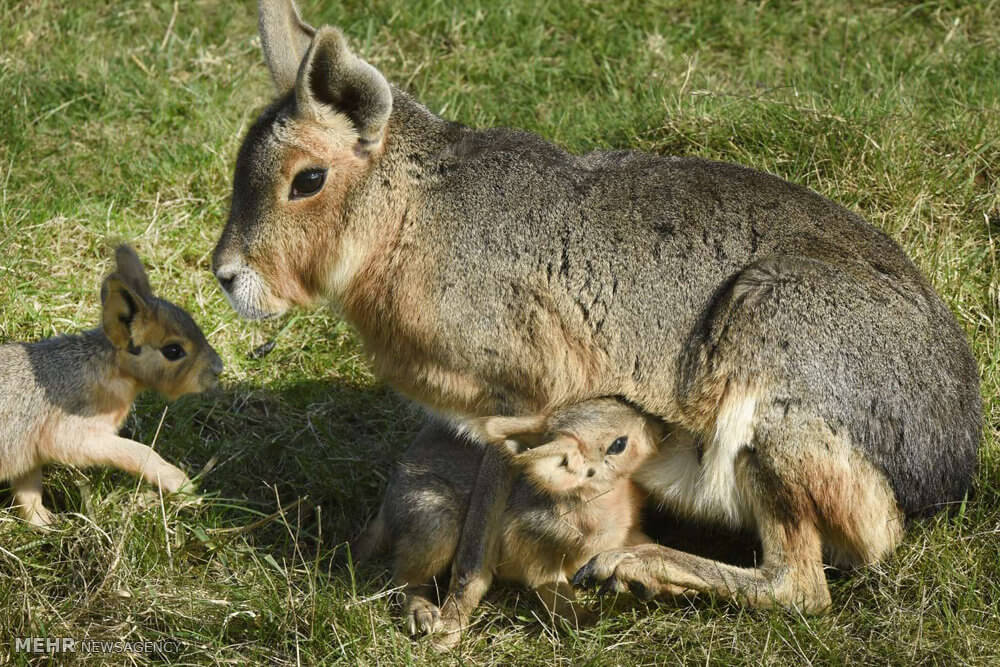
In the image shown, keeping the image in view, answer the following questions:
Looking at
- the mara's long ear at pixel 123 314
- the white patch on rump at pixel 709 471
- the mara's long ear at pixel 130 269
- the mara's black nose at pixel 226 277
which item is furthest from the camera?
the mara's long ear at pixel 130 269

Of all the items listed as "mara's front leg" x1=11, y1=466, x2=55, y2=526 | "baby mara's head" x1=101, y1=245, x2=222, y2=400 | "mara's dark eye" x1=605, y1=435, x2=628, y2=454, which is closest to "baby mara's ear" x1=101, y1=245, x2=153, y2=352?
"baby mara's head" x1=101, y1=245, x2=222, y2=400

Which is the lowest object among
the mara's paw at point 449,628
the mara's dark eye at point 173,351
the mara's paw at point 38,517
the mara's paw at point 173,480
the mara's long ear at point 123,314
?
the mara's paw at point 38,517

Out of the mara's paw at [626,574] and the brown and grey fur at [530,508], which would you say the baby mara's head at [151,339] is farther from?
the mara's paw at [626,574]

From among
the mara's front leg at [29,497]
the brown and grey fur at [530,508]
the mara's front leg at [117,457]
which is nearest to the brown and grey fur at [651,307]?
the brown and grey fur at [530,508]

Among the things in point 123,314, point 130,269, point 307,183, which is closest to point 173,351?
point 123,314

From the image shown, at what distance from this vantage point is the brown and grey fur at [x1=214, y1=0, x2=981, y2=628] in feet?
15.4

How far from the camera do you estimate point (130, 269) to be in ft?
17.3

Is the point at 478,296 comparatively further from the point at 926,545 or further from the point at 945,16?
the point at 945,16

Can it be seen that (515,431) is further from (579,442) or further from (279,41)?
(279,41)

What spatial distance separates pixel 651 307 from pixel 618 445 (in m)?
0.56

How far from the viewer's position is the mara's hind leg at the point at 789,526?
4652 millimetres

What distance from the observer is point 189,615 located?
476 centimetres

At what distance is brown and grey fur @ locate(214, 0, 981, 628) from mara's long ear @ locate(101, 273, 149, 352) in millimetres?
450

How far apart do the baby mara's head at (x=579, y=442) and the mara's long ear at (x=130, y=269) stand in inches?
62.1
